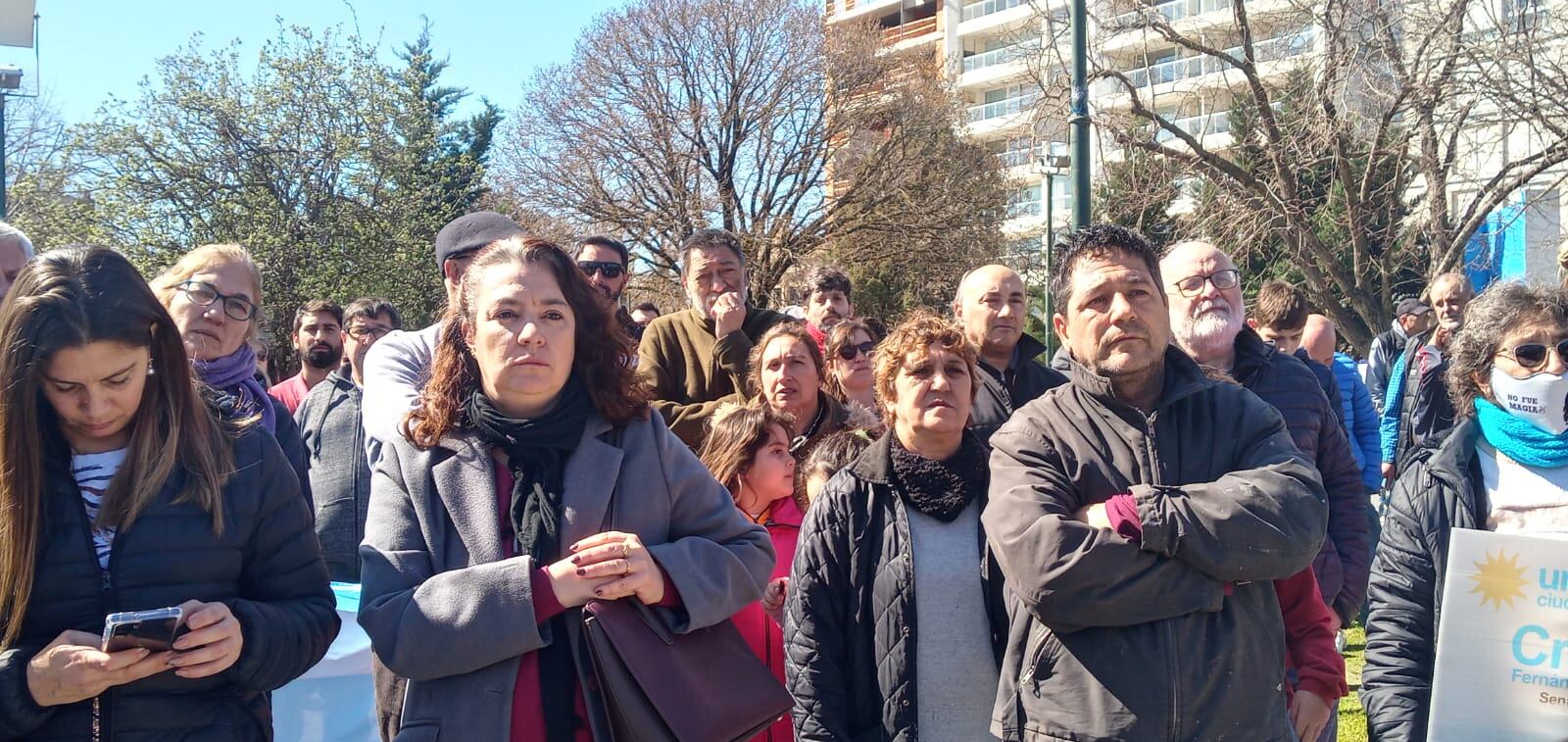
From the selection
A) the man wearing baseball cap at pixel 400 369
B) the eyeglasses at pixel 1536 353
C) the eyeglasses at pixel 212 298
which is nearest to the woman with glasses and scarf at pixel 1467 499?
the eyeglasses at pixel 1536 353

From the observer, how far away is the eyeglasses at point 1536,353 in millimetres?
3195

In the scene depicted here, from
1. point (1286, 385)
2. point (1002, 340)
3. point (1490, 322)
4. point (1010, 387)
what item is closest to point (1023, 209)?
point (1002, 340)

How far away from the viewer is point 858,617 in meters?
3.22

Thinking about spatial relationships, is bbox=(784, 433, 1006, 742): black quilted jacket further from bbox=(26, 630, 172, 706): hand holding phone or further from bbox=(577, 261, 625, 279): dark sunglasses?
bbox=(577, 261, 625, 279): dark sunglasses

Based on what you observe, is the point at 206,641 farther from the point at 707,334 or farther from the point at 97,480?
the point at 707,334

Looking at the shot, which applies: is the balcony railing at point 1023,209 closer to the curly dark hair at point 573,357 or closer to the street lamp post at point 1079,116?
the street lamp post at point 1079,116

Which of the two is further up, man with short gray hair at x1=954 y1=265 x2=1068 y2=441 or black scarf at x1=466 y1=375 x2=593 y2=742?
man with short gray hair at x1=954 y1=265 x2=1068 y2=441

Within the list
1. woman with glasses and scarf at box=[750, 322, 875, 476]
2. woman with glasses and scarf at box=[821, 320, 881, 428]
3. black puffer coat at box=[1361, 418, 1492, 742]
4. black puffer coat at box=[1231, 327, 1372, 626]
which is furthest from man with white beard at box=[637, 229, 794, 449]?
black puffer coat at box=[1361, 418, 1492, 742]

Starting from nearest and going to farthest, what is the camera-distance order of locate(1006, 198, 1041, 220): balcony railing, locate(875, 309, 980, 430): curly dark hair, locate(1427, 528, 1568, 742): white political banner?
locate(1427, 528, 1568, 742): white political banner, locate(875, 309, 980, 430): curly dark hair, locate(1006, 198, 1041, 220): balcony railing

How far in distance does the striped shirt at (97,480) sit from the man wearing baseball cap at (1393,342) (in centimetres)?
902

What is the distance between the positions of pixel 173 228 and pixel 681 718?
663 inches

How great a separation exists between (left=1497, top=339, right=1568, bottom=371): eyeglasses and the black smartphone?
342 centimetres

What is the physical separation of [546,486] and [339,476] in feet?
10.2

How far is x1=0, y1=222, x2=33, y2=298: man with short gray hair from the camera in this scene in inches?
141
